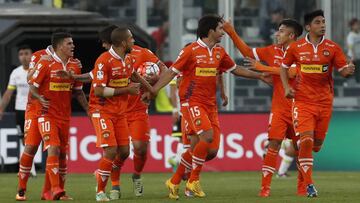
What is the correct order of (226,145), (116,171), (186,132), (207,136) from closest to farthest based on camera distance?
(207,136)
(116,171)
(186,132)
(226,145)

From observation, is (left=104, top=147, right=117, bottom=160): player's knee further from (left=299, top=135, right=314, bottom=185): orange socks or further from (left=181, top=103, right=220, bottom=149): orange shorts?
(left=299, top=135, right=314, bottom=185): orange socks

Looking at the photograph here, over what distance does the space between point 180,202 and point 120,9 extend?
1813 cm

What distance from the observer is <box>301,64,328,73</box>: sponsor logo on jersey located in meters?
19.2

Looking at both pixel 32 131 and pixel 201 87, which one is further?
pixel 201 87

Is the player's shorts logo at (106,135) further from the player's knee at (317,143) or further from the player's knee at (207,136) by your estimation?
the player's knee at (317,143)

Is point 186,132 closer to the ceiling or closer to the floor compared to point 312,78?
closer to the floor

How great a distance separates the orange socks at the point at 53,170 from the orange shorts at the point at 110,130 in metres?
0.70

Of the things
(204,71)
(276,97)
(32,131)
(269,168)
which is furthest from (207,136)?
(32,131)

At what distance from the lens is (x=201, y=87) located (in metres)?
19.9

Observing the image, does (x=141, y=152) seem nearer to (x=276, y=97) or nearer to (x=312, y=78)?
(x=276, y=97)

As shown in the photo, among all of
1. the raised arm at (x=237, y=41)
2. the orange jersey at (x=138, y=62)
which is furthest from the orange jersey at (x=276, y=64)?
the orange jersey at (x=138, y=62)

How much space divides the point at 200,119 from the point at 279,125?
115 centimetres

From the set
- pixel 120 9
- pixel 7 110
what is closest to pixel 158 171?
pixel 7 110

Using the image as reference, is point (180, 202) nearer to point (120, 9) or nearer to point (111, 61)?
point (111, 61)
